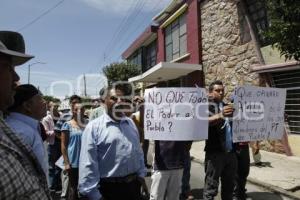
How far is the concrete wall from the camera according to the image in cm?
1514

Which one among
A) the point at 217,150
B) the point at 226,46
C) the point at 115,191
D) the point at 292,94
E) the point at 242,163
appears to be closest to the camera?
the point at 115,191

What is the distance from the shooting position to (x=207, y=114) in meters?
5.33

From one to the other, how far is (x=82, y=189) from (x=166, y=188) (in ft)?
6.24

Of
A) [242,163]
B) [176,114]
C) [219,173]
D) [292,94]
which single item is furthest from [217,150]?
[292,94]

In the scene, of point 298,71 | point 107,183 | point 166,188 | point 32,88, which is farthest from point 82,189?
point 298,71

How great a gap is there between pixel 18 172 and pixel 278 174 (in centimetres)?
866

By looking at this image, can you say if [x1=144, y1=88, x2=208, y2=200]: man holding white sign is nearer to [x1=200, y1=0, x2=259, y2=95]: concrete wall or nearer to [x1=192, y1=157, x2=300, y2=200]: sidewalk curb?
[x1=192, y1=157, x2=300, y2=200]: sidewalk curb

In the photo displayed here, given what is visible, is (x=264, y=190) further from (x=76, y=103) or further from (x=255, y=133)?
(x=76, y=103)

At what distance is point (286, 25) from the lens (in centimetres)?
601

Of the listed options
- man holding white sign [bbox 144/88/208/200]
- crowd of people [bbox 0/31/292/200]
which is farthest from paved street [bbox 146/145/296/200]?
man holding white sign [bbox 144/88/208/200]

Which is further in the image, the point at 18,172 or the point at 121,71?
the point at 121,71

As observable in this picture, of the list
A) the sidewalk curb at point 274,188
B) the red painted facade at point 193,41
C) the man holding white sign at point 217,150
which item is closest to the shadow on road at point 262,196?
the sidewalk curb at point 274,188

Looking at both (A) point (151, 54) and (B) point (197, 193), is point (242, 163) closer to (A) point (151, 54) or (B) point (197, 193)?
(B) point (197, 193)

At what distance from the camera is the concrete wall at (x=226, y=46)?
15137mm
